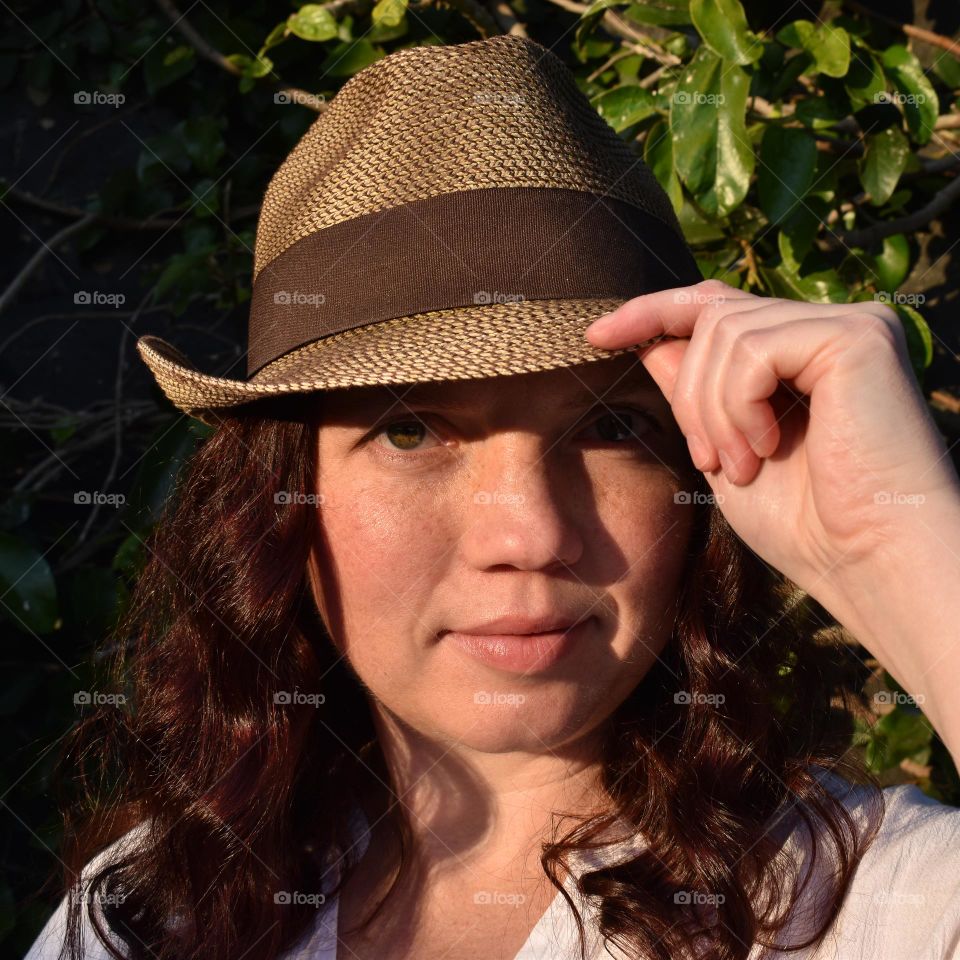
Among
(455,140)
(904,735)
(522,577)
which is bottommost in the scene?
(904,735)

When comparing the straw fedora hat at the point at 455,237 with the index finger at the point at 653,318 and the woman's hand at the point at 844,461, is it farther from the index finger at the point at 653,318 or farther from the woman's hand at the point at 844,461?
the woman's hand at the point at 844,461

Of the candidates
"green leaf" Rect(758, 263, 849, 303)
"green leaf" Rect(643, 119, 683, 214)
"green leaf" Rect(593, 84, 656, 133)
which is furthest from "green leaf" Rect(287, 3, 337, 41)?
"green leaf" Rect(758, 263, 849, 303)

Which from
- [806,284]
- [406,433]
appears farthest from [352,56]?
[406,433]

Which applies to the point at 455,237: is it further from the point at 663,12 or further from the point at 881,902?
the point at 663,12

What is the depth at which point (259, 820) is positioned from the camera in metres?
1.44

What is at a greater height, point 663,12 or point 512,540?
point 663,12

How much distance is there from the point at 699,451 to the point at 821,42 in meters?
→ 1.15

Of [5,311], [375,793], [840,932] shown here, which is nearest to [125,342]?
[5,311]

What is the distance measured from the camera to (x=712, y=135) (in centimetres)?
178

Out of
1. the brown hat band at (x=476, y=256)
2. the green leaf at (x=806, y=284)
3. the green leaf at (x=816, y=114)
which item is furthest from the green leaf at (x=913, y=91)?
the brown hat band at (x=476, y=256)

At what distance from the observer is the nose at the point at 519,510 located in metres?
1.15

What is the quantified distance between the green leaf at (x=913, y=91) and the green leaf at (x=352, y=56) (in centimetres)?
104

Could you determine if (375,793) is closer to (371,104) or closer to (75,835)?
(75,835)

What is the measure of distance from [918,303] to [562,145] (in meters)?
1.23
